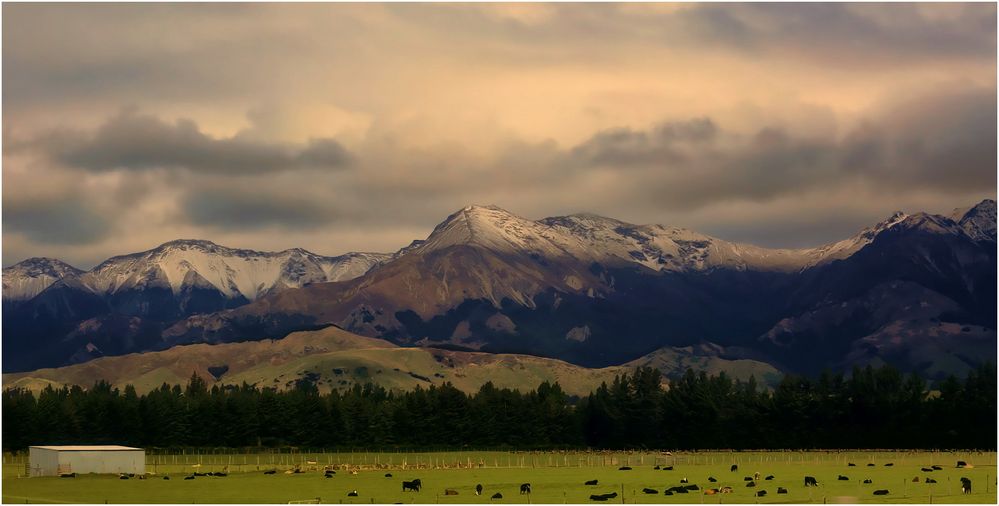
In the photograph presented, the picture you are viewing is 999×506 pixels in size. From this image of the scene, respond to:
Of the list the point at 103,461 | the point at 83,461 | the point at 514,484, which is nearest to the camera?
the point at 514,484

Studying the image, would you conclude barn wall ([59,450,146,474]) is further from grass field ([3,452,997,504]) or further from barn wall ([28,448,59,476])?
grass field ([3,452,997,504])

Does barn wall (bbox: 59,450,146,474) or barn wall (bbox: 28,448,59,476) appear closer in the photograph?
barn wall (bbox: 28,448,59,476)

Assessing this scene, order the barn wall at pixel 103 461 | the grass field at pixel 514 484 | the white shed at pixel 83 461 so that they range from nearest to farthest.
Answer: the grass field at pixel 514 484 → the white shed at pixel 83 461 → the barn wall at pixel 103 461

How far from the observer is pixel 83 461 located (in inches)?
6457

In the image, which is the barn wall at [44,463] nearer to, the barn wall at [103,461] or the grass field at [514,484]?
the barn wall at [103,461]

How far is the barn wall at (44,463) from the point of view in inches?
6348

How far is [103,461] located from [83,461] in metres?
2.77

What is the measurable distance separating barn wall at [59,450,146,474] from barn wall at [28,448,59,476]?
105cm

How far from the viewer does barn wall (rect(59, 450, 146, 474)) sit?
534 ft

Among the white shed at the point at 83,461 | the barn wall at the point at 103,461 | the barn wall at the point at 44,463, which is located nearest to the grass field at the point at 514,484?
the barn wall at the point at 44,463

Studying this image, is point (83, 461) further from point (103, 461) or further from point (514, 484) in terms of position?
point (514, 484)

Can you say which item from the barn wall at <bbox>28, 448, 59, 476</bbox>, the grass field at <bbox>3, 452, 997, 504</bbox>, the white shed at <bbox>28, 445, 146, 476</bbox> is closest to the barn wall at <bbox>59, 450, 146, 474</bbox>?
the white shed at <bbox>28, 445, 146, 476</bbox>

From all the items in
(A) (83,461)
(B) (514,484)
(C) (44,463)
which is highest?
(A) (83,461)

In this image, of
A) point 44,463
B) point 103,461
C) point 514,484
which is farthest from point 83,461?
point 514,484
